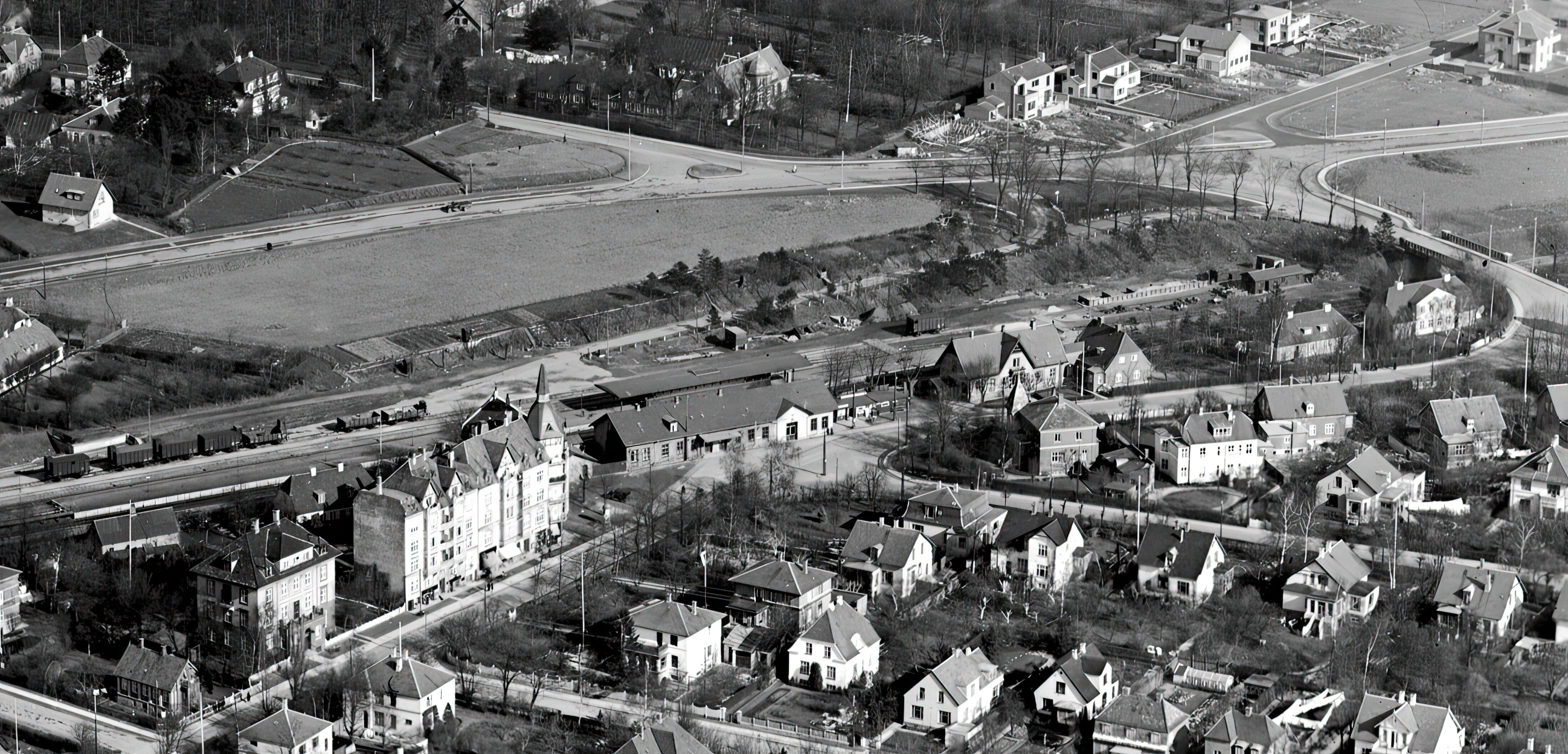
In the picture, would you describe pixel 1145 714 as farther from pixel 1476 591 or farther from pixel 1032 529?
pixel 1476 591

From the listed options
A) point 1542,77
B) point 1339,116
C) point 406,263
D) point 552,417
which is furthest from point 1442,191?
point 552,417

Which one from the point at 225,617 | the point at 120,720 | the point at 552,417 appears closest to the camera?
the point at 120,720

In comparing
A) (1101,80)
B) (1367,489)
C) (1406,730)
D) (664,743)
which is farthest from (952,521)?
(1101,80)

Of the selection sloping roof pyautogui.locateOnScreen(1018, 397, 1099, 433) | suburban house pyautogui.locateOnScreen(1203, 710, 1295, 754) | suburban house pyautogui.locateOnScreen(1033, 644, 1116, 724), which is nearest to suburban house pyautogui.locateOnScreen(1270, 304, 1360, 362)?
sloping roof pyautogui.locateOnScreen(1018, 397, 1099, 433)

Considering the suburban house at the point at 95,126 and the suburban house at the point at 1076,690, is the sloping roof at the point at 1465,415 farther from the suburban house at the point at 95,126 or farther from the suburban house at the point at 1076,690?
the suburban house at the point at 95,126

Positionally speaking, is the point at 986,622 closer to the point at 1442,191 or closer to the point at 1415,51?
the point at 1442,191

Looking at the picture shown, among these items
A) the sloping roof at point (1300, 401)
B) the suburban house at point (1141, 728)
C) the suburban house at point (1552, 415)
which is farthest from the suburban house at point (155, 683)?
the suburban house at point (1552, 415)
